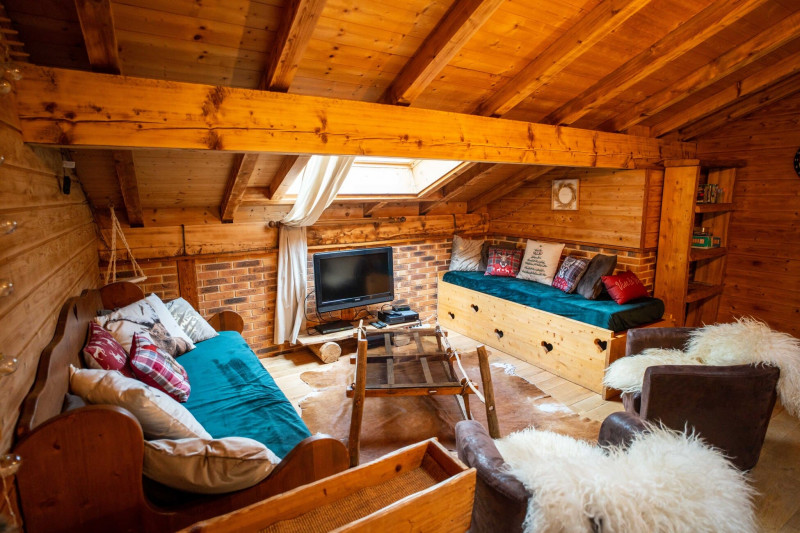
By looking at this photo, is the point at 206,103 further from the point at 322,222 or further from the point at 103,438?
the point at 322,222

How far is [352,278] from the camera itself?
13.8ft

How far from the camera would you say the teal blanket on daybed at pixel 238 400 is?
6.02 feet

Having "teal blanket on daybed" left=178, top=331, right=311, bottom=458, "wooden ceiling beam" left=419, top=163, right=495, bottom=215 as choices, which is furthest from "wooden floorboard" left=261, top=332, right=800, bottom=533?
"wooden ceiling beam" left=419, top=163, right=495, bottom=215

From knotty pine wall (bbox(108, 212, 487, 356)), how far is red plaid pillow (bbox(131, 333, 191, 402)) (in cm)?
161

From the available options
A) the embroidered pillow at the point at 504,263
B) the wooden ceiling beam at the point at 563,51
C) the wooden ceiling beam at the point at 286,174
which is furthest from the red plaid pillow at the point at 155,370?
the embroidered pillow at the point at 504,263

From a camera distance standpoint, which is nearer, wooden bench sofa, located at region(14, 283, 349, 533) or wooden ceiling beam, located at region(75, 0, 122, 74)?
wooden bench sofa, located at region(14, 283, 349, 533)

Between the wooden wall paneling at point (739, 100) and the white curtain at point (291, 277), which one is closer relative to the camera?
the wooden wall paneling at point (739, 100)

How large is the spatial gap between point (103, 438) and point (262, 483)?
55 centimetres

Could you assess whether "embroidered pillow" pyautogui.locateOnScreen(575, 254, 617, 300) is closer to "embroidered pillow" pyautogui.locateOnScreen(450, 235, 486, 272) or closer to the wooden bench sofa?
"embroidered pillow" pyautogui.locateOnScreen(450, 235, 486, 272)

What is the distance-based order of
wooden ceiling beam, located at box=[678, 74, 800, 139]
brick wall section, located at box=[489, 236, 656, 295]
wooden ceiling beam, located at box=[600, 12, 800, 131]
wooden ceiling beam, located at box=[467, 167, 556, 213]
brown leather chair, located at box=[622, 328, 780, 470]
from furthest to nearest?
wooden ceiling beam, located at box=[467, 167, 556, 213] < brick wall section, located at box=[489, 236, 656, 295] < wooden ceiling beam, located at box=[678, 74, 800, 139] < wooden ceiling beam, located at box=[600, 12, 800, 131] < brown leather chair, located at box=[622, 328, 780, 470]

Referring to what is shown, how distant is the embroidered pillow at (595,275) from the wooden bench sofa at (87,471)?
2.97 meters

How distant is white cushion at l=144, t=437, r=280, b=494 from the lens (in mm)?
1337

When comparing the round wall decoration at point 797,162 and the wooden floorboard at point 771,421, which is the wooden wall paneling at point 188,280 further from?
the round wall decoration at point 797,162

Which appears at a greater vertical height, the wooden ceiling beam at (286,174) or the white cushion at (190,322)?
the wooden ceiling beam at (286,174)
